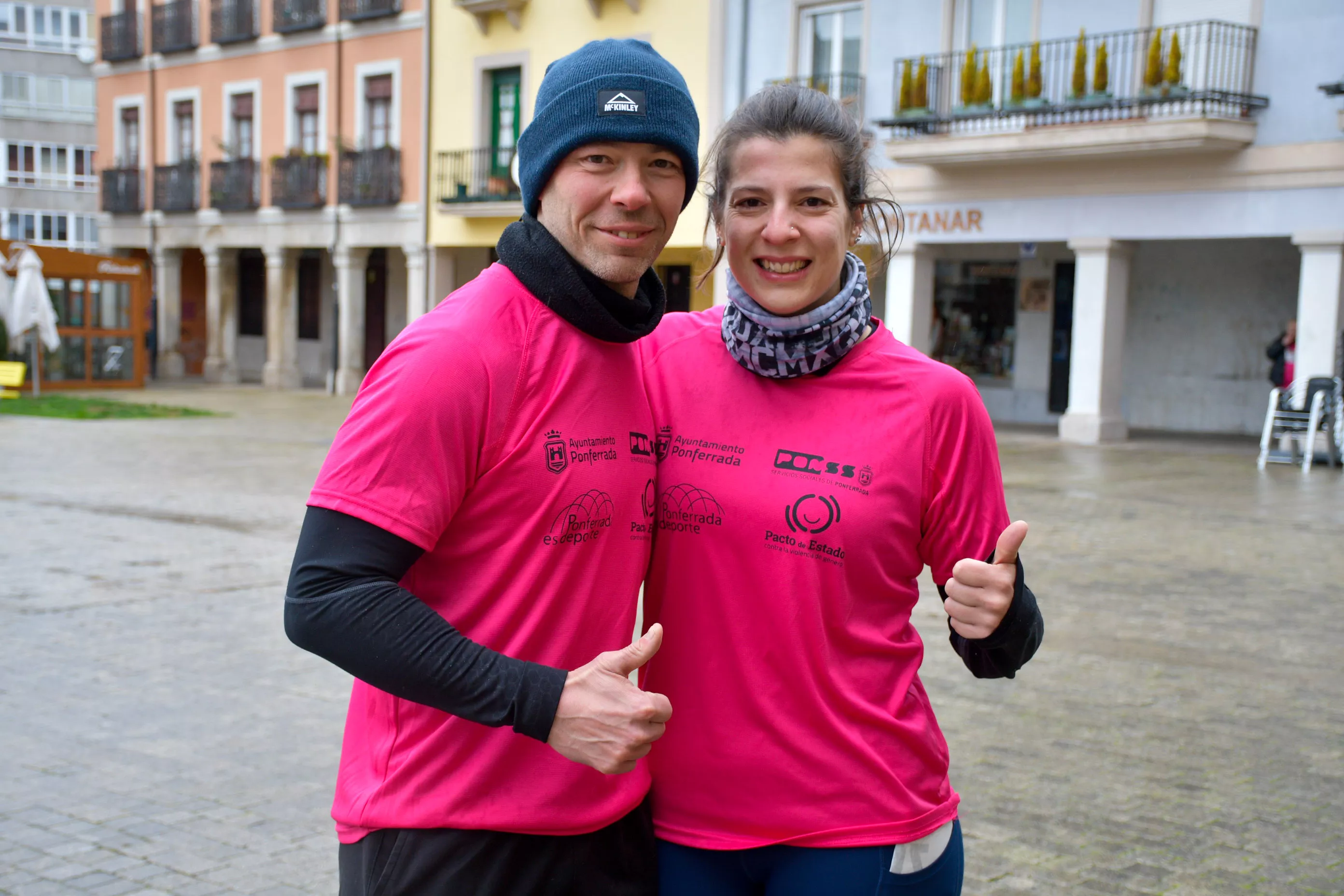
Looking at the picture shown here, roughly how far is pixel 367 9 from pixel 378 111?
7.07 feet

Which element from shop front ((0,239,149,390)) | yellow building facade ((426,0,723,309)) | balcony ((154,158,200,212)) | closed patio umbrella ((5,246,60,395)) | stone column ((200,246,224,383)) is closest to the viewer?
yellow building facade ((426,0,723,309))

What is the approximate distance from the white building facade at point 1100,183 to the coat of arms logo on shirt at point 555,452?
598 inches

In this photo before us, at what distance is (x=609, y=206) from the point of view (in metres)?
1.96

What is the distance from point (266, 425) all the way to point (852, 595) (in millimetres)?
20422

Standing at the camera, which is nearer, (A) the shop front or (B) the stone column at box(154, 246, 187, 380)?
(A) the shop front

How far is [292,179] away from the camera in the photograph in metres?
31.4

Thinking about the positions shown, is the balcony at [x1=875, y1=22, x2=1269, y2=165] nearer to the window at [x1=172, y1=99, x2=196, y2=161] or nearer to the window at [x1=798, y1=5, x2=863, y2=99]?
the window at [x1=798, y1=5, x2=863, y2=99]

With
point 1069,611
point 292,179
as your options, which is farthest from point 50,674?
point 292,179

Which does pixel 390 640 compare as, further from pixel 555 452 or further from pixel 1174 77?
pixel 1174 77

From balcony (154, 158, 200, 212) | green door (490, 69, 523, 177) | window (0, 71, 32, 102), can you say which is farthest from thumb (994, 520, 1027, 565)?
window (0, 71, 32, 102)

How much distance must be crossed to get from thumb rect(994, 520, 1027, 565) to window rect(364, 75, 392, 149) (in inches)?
1151

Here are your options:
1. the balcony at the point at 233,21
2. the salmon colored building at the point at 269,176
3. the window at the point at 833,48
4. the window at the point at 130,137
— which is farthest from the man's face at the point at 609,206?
the window at the point at 130,137

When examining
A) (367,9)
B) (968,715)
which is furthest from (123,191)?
(968,715)

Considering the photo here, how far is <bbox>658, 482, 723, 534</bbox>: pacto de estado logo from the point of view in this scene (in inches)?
83.8
